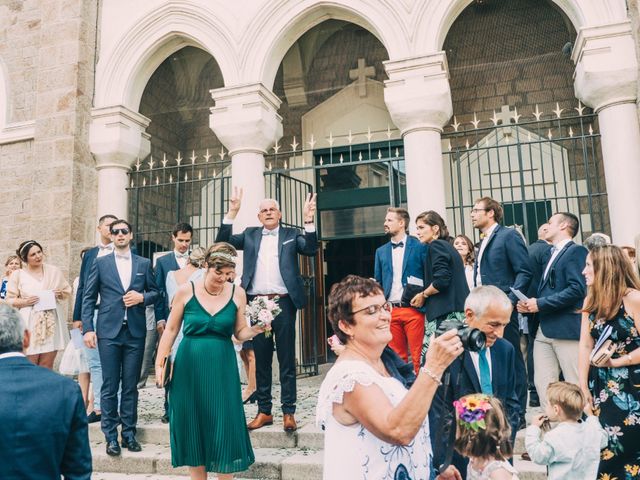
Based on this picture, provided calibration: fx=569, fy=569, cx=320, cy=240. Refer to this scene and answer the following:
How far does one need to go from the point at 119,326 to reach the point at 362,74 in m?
6.83

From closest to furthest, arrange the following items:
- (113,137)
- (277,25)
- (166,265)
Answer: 1. (166,265)
2. (277,25)
3. (113,137)

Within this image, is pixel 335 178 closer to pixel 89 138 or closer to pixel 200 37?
pixel 200 37

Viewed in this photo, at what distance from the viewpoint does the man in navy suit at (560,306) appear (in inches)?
158

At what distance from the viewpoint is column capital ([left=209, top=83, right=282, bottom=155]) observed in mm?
7371

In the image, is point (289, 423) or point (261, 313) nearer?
point (261, 313)

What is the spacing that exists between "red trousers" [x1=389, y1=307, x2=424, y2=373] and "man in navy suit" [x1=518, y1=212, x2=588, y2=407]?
905 millimetres

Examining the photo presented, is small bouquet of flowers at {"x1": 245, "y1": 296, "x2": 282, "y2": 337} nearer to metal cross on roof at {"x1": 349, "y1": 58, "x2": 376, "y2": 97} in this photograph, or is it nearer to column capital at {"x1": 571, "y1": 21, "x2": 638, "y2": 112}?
column capital at {"x1": 571, "y1": 21, "x2": 638, "y2": 112}

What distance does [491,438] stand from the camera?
2.09 metres

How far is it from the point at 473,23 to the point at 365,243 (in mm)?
4263

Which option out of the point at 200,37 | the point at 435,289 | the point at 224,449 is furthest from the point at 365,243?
the point at 224,449

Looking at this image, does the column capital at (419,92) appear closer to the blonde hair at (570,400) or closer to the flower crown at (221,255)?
the flower crown at (221,255)

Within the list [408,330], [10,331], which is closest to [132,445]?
[408,330]

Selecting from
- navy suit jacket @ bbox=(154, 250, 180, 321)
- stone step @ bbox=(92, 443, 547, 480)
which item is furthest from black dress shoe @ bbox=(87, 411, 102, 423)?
navy suit jacket @ bbox=(154, 250, 180, 321)

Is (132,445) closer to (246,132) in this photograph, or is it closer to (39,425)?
(39,425)
